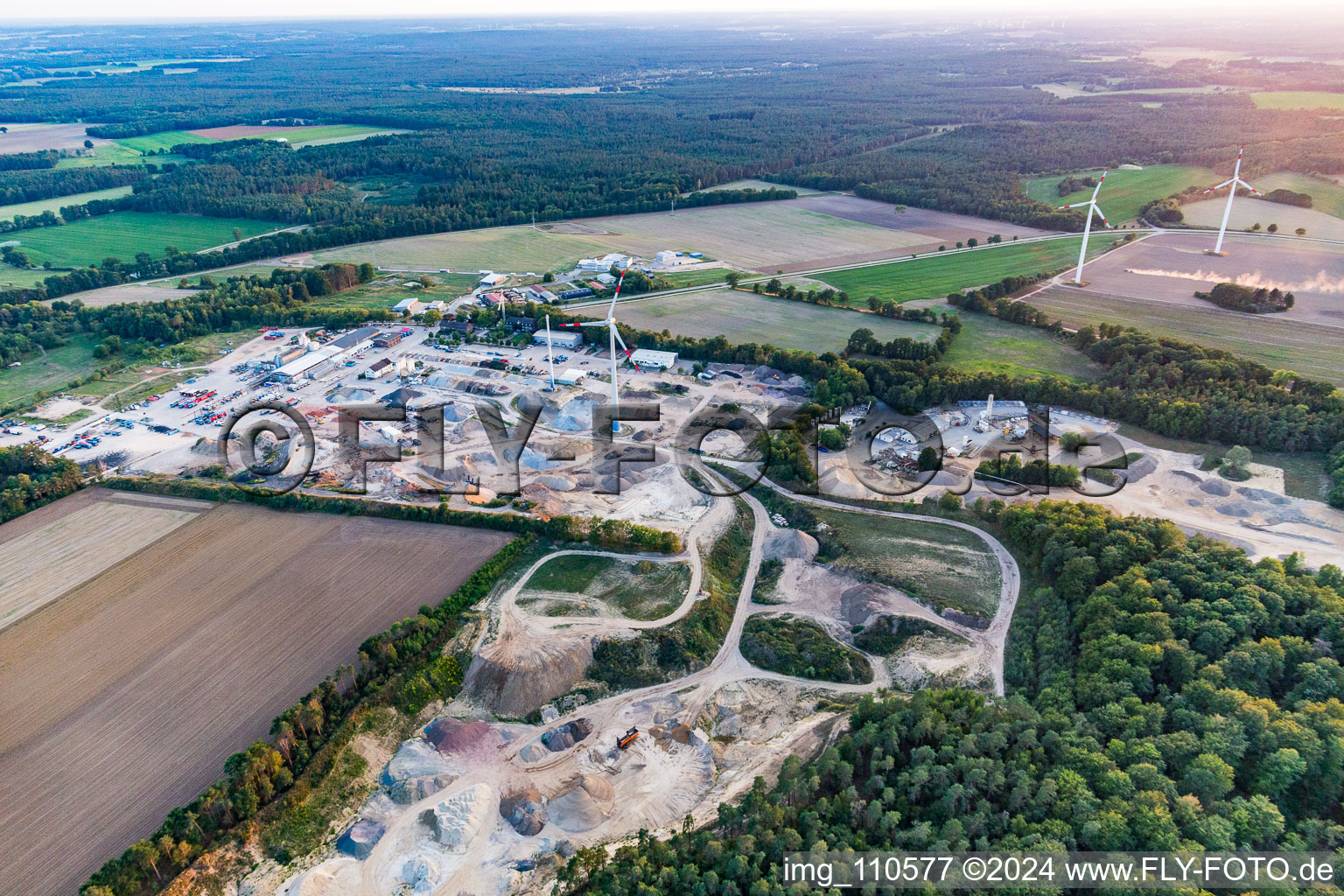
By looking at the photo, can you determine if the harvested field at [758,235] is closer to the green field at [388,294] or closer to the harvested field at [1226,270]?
the green field at [388,294]

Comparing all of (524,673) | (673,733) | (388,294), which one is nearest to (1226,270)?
(673,733)

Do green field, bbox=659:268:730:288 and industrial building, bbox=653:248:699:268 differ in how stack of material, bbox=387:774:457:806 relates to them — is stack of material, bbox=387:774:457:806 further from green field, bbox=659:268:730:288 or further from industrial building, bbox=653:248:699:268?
industrial building, bbox=653:248:699:268

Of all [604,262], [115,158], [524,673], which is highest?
[115,158]

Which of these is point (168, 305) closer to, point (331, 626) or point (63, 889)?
point (331, 626)

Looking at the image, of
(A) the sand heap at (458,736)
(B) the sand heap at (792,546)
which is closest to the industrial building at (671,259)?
(B) the sand heap at (792,546)

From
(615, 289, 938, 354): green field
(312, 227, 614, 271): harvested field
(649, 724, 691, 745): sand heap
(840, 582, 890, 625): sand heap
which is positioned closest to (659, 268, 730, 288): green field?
(615, 289, 938, 354): green field

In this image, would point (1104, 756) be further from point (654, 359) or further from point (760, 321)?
point (760, 321)
